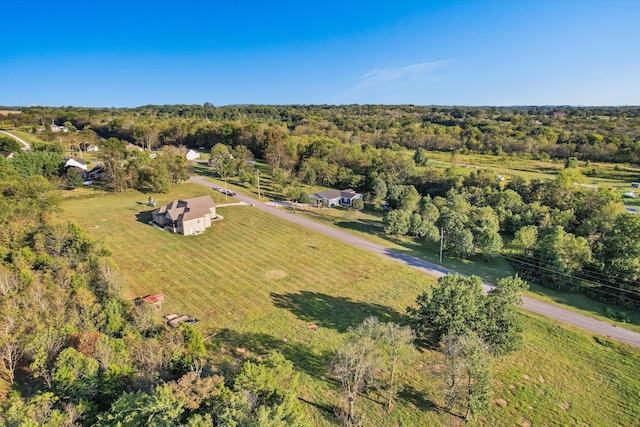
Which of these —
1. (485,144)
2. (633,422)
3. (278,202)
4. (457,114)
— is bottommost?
(633,422)

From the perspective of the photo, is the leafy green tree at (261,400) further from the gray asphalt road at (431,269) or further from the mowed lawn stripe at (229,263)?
the gray asphalt road at (431,269)

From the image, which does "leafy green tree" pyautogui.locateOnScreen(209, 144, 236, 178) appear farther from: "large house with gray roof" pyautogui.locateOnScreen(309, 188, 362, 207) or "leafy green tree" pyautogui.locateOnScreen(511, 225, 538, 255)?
"leafy green tree" pyautogui.locateOnScreen(511, 225, 538, 255)

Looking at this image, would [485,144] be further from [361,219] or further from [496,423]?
[496,423]

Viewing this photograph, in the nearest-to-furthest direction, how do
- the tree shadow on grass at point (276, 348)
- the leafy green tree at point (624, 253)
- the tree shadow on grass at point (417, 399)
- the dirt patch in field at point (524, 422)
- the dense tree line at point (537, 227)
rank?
the dirt patch in field at point (524, 422) → the tree shadow on grass at point (417, 399) → the tree shadow on grass at point (276, 348) → the leafy green tree at point (624, 253) → the dense tree line at point (537, 227)

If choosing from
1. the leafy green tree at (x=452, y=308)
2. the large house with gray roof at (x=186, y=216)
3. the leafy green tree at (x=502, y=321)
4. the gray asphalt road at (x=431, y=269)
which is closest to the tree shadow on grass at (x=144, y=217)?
the large house with gray roof at (x=186, y=216)

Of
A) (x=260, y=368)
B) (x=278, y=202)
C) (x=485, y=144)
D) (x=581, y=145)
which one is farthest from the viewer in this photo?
(x=485, y=144)

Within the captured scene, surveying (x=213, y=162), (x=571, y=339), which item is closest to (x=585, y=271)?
(x=571, y=339)

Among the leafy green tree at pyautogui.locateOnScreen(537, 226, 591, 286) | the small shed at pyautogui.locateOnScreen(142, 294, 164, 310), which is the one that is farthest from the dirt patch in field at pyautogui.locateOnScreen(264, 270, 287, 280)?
the leafy green tree at pyautogui.locateOnScreen(537, 226, 591, 286)
